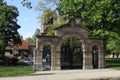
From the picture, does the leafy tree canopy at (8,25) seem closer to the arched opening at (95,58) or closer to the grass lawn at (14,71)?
the grass lawn at (14,71)

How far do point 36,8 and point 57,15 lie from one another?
4.24 metres

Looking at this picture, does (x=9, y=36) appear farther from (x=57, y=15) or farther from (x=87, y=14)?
(x=87, y=14)

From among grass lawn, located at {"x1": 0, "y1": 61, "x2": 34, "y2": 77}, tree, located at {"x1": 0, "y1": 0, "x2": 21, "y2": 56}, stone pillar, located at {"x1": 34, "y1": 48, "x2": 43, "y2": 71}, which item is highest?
tree, located at {"x1": 0, "y1": 0, "x2": 21, "y2": 56}

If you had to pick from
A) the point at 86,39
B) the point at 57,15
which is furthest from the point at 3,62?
the point at 86,39

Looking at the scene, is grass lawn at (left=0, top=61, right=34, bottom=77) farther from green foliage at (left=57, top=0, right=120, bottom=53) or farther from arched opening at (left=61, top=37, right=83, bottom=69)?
green foliage at (left=57, top=0, right=120, bottom=53)

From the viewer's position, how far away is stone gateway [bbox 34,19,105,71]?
113 feet

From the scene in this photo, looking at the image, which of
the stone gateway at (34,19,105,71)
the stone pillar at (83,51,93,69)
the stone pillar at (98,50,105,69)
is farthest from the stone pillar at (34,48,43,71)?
the stone pillar at (98,50,105,69)

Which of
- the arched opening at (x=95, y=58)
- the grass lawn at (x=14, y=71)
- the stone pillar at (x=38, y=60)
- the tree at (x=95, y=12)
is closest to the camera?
the grass lawn at (x=14, y=71)

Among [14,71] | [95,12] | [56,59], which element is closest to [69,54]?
[56,59]

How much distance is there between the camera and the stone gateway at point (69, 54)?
3450 cm

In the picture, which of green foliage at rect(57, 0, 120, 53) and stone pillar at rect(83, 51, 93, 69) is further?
green foliage at rect(57, 0, 120, 53)

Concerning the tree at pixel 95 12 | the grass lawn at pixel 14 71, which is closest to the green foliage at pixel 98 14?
the tree at pixel 95 12

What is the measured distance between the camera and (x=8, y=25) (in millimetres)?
50750

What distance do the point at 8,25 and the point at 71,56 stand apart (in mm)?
17574
